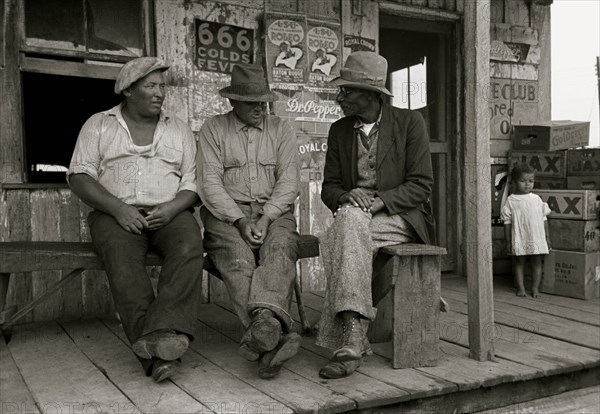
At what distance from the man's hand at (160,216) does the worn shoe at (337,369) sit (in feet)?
3.85

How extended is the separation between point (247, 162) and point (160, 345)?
1.26 metres

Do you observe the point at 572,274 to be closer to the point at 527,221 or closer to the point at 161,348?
the point at 527,221

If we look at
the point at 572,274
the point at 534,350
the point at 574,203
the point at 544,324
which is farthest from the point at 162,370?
the point at 574,203

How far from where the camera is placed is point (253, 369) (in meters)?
3.16

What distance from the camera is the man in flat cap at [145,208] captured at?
9.75 ft

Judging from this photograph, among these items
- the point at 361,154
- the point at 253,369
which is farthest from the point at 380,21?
the point at 253,369

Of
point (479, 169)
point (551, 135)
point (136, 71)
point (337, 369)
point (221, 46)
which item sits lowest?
point (337, 369)

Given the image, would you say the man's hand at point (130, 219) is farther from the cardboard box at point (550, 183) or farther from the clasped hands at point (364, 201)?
the cardboard box at point (550, 183)

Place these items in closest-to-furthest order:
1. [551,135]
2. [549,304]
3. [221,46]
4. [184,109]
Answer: [184,109]
[221,46]
[549,304]
[551,135]

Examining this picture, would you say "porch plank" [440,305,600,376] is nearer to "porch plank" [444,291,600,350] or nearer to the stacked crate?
"porch plank" [444,291,600,350]

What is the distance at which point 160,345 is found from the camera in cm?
285

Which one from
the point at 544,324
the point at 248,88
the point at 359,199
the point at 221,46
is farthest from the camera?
the point at 221,46

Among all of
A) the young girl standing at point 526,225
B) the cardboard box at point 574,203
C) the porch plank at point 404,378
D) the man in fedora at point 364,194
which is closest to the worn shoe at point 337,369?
the man in fedora at point 364,194

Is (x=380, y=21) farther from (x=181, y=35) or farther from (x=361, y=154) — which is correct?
(x=361, y=154)
